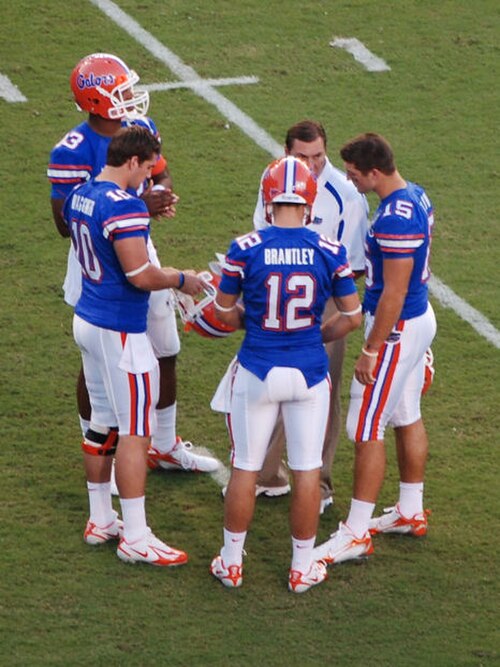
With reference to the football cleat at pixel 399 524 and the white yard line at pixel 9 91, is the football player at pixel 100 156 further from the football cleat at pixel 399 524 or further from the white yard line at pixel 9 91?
the white yard line at pixel 9 91

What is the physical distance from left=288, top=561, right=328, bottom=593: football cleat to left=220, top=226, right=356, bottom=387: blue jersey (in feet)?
2.55

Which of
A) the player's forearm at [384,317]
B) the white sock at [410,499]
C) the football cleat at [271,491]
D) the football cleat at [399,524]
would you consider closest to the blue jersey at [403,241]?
the player's forearm at [384,317]

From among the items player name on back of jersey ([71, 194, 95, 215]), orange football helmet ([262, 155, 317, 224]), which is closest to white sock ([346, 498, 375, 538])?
orange football helmet ([262, 155, 317, 224])

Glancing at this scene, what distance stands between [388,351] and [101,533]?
1.42m

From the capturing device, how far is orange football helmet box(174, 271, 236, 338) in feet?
19.8

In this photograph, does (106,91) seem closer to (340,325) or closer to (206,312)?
(206,312)

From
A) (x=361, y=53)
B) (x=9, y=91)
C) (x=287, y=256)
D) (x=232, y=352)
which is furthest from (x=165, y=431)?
(x=361, y=53)

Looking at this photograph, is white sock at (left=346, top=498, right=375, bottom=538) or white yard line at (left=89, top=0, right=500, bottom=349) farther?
white yard line at (left=89, top=0, right=500, bottom=349)

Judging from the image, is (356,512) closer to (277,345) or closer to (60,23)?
(277,345)

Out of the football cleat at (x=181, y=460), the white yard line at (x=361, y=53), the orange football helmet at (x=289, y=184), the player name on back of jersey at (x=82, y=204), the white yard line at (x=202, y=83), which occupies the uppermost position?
the orange football helmet at (x=289, y=184)

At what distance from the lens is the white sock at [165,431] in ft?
22.5

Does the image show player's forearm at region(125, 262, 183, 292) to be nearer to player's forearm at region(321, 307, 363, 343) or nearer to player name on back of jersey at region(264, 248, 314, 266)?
player name on back of jersey at region(264, 248, 314, 266)

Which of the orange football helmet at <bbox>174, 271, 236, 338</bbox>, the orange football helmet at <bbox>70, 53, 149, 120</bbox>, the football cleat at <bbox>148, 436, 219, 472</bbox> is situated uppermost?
the orange football helmet at <bbox>70, 53, 149, 120</bbox>

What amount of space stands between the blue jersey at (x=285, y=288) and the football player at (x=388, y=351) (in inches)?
10.5
